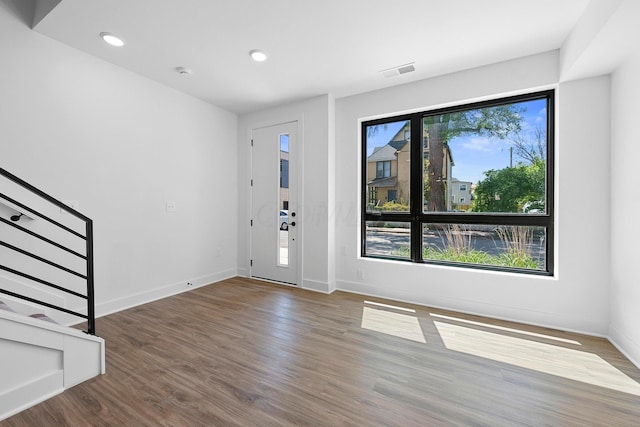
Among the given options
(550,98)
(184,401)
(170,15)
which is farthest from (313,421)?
(550,98)

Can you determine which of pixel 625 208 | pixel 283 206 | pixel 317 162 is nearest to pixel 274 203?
pixel 283 206

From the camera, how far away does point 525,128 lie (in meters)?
3.06

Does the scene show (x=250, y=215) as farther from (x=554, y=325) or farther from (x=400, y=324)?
(x=554, y=325)

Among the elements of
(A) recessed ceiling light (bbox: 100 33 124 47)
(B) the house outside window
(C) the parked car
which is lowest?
(C) the parked car

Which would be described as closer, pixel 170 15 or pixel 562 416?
pixel 562 416

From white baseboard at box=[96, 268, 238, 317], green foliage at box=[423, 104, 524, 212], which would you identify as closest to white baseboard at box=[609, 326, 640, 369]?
green foliage at box=[423, 104, 524, 212]

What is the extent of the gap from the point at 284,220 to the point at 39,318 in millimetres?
2805

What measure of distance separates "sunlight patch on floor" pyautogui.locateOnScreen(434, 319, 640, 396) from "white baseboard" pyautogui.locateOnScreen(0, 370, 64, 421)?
2.85 m

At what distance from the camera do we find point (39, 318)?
81.3 inches

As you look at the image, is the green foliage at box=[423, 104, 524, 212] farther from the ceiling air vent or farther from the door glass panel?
the door glass panel

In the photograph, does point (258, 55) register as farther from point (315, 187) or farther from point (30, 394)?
point (30, 394)

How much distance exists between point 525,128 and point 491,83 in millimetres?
618

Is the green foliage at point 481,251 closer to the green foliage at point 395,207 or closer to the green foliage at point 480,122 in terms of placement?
the green foliage at point 395,207

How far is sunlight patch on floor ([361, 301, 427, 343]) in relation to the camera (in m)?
2.65
